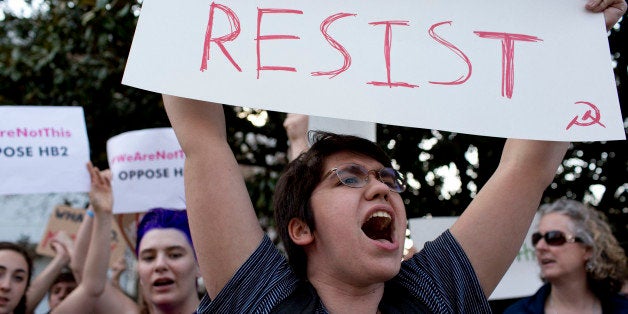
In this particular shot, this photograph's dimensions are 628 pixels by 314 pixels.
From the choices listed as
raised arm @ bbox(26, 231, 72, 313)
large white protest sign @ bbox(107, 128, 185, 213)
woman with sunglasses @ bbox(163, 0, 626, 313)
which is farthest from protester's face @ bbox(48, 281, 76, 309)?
woman with sunglasses @ bbox(163, 0, 626, 313)

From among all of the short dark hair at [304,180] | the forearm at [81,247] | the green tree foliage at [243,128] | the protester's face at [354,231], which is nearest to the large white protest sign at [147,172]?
the forearm at [81,247]

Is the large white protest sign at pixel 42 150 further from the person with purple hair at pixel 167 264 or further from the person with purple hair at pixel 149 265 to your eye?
the person with purple hair at pixel 167 264

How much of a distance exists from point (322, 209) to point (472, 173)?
4259mm

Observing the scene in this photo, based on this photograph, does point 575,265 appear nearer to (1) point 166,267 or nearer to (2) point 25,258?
(1) point 166,267

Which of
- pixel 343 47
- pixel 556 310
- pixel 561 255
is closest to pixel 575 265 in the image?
pixel 561 255

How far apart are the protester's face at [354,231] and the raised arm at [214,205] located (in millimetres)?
150

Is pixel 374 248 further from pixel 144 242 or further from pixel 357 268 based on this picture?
pixel 144 242

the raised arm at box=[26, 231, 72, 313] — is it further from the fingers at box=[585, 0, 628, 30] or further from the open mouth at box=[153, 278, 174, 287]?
the fingers at box=[585, 0, 628, 30]

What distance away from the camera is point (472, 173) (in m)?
5.64

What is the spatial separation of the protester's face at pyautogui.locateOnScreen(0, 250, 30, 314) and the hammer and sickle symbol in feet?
7.97

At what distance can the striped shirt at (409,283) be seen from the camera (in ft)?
4.74

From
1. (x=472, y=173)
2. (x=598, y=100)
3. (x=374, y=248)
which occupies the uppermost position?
(x=598, y=100)

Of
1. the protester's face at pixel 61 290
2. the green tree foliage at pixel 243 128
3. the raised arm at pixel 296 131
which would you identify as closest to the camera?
the raised arm at pixel 296 131

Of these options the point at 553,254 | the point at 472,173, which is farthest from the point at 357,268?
the point at 472,173
